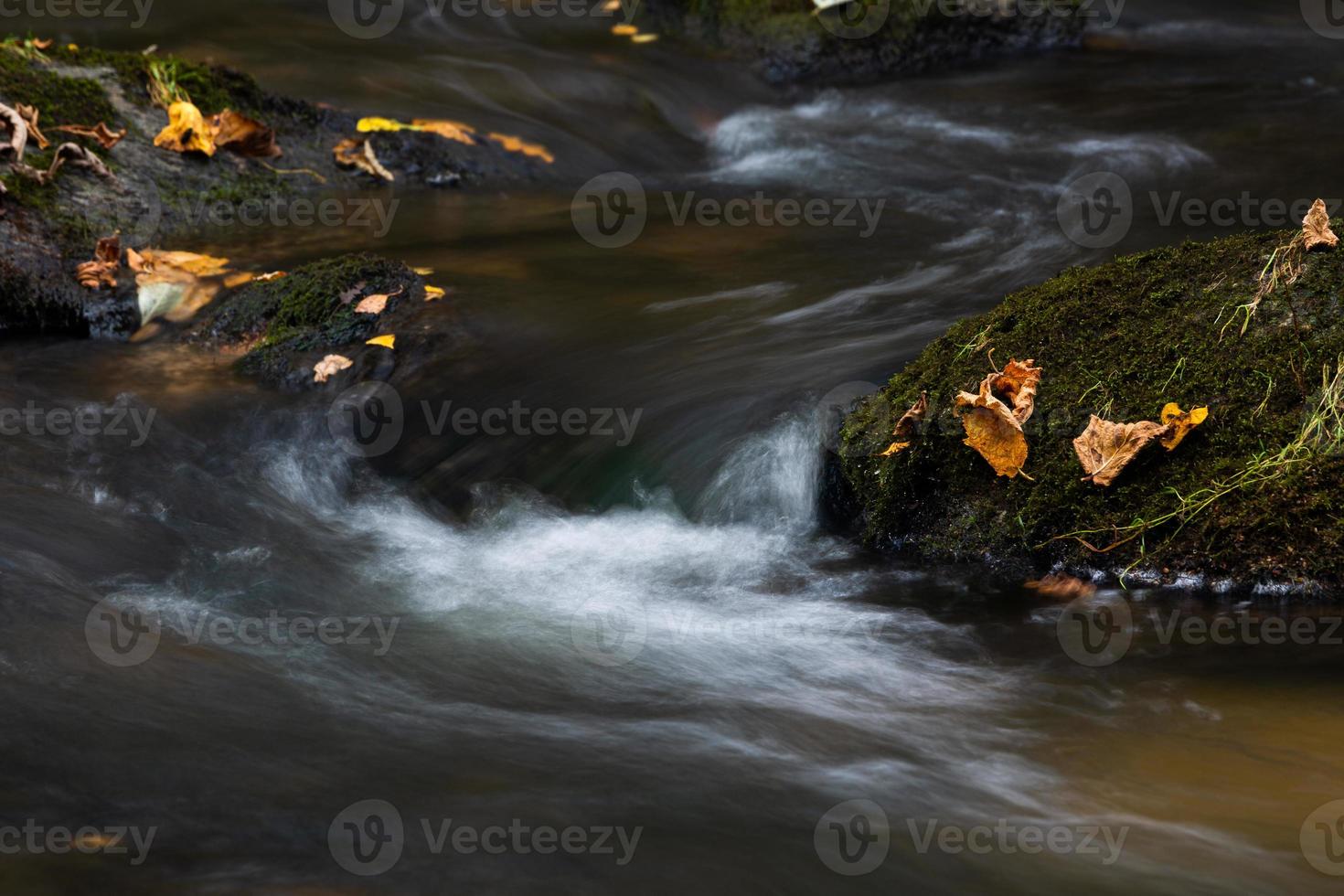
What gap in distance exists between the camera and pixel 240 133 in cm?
827

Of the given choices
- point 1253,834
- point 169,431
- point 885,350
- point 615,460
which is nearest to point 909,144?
point 885,350

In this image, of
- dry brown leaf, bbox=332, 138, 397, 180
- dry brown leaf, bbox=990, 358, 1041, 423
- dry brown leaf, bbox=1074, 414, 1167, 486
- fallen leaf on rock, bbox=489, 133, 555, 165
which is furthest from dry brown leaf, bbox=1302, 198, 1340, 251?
dry brown leaf, bbox=332, 138, 397, 180

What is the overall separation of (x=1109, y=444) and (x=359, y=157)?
6.40 meters

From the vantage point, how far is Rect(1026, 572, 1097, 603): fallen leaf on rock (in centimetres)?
418

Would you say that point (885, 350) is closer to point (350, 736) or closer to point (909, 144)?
point (350, 736)

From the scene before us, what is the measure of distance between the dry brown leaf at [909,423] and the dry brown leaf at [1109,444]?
22.6 inches

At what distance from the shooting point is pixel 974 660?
13.1 feet

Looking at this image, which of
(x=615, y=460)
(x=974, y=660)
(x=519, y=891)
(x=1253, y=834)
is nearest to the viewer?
(x=519, y=891)

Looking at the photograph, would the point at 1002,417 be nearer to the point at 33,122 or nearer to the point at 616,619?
the point at 616,619

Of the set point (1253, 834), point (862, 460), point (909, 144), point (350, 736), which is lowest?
point (350, 736)

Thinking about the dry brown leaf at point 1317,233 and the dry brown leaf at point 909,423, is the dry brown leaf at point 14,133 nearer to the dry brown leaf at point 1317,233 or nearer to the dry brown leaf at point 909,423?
the dry brown leaf at point 909,423

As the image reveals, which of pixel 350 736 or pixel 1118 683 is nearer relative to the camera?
pixel 350 736

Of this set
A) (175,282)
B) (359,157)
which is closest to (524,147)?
(359,157)

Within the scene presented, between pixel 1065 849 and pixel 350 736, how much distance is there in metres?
1.96
